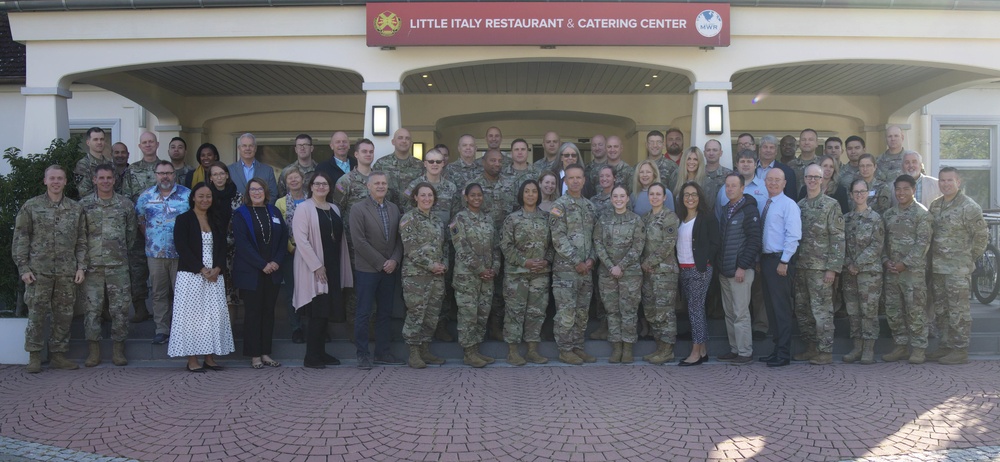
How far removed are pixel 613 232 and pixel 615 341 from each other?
109 cm

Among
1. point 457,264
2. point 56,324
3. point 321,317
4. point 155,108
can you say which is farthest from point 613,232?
point 155,108

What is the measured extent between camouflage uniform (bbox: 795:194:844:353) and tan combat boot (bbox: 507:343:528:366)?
115 inches

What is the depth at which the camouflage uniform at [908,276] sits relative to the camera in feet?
22.6

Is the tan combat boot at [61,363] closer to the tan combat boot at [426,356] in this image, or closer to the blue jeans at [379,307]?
the blue jeans at [379,307]

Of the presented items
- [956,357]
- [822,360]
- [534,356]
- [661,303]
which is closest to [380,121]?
[534,356]

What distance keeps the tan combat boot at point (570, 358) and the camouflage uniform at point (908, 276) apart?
319 centimetres

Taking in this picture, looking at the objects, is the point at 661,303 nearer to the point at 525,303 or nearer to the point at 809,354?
the point at 525,303

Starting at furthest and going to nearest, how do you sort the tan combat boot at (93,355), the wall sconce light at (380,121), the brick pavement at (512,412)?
1. the wall sconce light at (380,121)
2. the tan combat boot at (93,355)
3. the brick pavement at (512,412)

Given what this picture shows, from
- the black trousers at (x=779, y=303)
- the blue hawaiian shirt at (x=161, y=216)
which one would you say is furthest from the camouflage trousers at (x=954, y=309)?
the blue hawaiian shirt at (x=161, y=216)

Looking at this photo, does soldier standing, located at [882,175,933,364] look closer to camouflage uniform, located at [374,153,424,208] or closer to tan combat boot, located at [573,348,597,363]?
tan combat boot, located at [573,348,597,363]

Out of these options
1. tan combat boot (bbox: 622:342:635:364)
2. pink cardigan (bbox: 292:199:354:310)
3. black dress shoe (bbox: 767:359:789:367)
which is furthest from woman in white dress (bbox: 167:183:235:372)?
black dress shoe (bbox: 767:359:789:367)

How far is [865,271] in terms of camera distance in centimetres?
690

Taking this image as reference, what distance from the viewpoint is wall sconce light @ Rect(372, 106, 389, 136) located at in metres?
8.49

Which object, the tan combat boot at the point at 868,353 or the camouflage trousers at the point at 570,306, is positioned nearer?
the camouflage trousers at the point at 570,306
